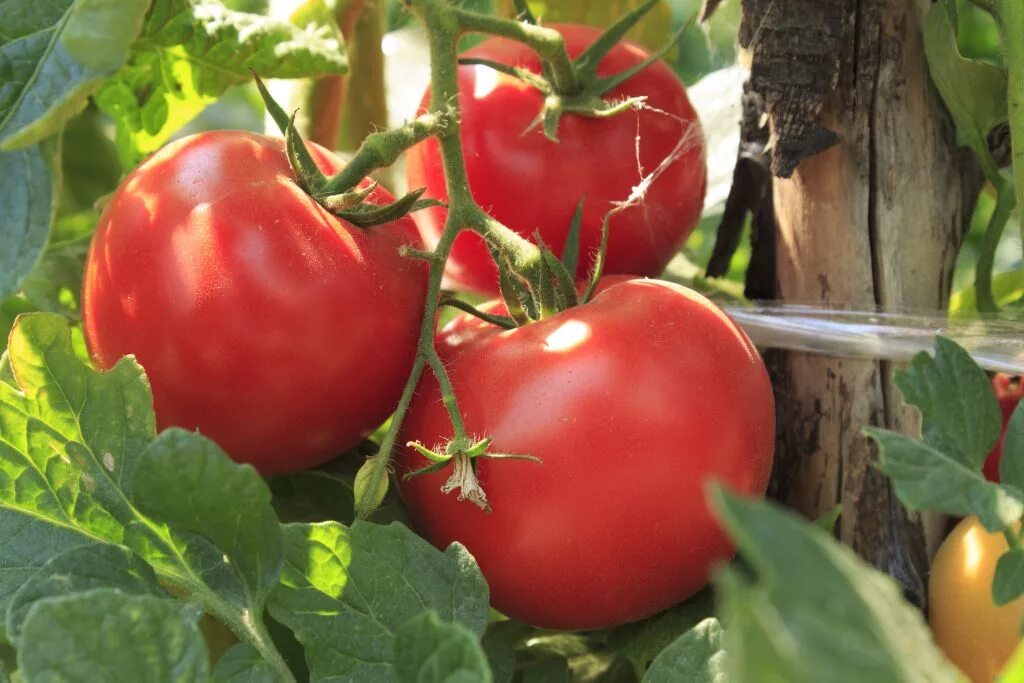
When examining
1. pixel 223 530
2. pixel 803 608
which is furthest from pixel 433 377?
pixel 803 608

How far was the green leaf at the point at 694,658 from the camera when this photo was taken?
15.2 inches

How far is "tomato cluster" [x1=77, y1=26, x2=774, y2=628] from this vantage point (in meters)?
0.48

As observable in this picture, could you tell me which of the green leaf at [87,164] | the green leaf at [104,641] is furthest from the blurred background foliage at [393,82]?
the green leaf at [104,641]

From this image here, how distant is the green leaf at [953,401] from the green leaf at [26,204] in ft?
1.25

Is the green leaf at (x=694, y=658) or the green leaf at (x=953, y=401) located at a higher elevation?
the green leaf at (x=953, y=401)

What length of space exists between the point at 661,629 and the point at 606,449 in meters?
0.12

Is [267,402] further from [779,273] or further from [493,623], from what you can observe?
[779,273]

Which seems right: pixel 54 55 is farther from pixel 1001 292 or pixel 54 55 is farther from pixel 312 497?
pixel 1001 292

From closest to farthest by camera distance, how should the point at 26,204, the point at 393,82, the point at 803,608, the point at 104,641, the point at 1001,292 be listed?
the point at 803,608, the point at 104,641, the point at 26,204, the point at 1001,292, the point at 393,82

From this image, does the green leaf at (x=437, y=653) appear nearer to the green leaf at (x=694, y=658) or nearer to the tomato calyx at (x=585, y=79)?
the green leaf at (x=694, y=658)

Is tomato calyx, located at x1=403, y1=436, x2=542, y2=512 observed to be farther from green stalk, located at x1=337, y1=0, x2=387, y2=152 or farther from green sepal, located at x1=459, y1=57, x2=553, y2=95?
green stalk, located at x1=337, y1=0, x2=387, y2=152

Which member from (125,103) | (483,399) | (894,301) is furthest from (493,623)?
(125,103)

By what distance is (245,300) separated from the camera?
483 millimetres

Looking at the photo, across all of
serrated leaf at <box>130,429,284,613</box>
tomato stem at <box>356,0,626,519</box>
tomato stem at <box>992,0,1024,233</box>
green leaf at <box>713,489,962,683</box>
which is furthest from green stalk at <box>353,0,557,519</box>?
green leaf at <box>713,489,962,683</box>
